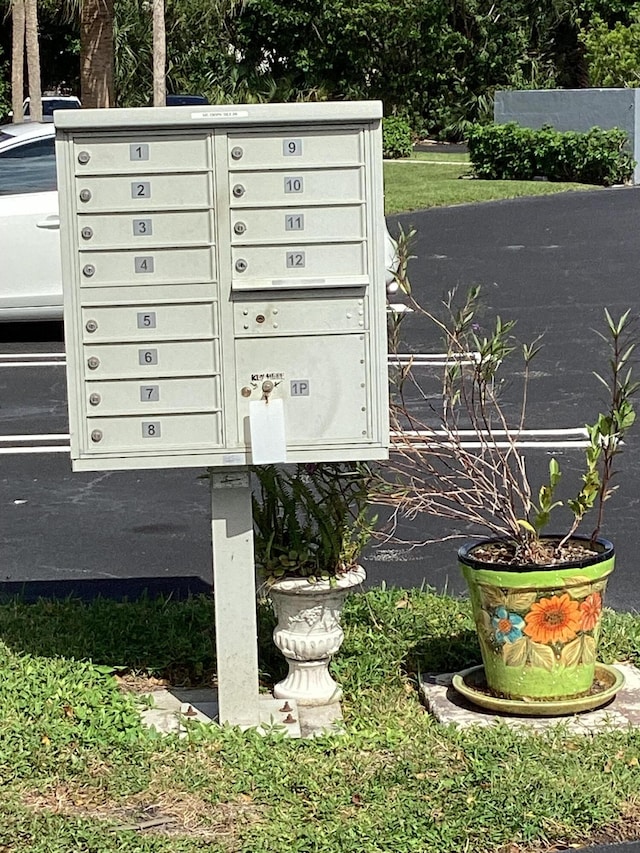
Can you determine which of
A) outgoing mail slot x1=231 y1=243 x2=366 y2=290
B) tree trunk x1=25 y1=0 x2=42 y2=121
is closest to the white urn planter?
outgoing mail slot x1=231 y1=243 x2=366 y2=290

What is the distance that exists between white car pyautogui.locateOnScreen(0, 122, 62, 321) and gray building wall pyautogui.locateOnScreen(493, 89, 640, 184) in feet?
47.9

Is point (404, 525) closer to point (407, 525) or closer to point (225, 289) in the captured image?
point (407, 525)

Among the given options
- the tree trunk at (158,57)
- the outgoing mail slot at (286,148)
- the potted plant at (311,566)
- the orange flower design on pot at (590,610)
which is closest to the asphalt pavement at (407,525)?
the orange flower design on pot at (590,610)

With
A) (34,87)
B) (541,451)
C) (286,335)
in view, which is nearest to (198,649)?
(286,335)

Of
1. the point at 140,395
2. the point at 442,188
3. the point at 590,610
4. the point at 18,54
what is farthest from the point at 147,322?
the point at 18,54

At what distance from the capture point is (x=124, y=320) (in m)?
4.33

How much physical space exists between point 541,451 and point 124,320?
3.99 metres

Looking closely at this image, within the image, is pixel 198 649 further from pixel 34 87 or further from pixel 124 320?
pixel 34 87

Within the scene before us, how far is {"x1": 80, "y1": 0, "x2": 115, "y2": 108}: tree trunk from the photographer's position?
50.7ft

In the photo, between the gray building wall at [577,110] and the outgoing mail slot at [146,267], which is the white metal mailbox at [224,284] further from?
the gray building wall at [577,110]

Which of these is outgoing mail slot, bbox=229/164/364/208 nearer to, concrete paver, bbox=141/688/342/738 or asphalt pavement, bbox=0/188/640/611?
asphalt pavement, bbox=0/188/640/611

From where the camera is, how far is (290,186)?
4.27 meters

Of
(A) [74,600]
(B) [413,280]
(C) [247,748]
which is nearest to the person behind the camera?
(C) [247,748]

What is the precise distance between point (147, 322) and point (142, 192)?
1.33 ft
